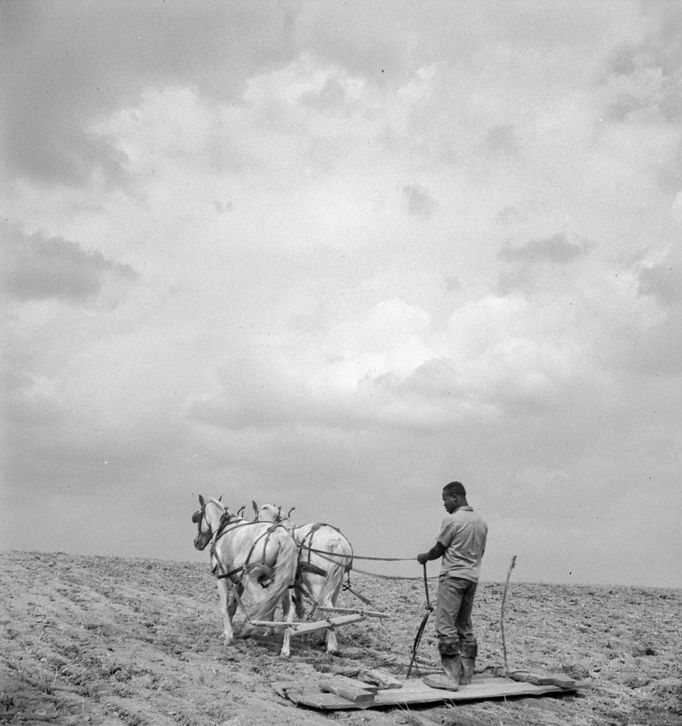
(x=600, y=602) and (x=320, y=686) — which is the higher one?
(x=600, y=602)

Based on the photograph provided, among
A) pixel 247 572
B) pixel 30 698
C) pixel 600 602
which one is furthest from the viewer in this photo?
pixel 600 602

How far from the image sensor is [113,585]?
1875cm

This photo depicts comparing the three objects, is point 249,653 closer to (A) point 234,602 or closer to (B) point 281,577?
(B) point 281,577

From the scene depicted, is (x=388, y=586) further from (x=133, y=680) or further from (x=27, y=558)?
(x=133, y=680)

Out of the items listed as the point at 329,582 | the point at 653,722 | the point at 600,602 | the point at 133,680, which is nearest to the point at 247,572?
the point at 329,582

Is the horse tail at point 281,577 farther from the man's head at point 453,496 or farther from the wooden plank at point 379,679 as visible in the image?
the man's head at point 453,496

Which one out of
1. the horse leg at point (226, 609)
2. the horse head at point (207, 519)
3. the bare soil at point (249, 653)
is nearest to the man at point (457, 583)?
the bare soil at point (249, 653)

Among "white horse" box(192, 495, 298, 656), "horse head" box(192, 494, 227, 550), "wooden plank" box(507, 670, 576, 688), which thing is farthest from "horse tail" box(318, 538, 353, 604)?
"wooden plank" box(507, 670, 576, 688)

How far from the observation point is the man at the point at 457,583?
34.5 ft

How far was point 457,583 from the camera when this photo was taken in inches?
420

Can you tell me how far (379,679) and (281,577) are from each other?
328 centimetres

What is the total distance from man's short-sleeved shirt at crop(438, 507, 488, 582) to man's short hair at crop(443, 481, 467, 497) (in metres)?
0.28

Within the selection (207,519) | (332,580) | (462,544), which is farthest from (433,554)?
(207,519)

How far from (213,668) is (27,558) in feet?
44.8
